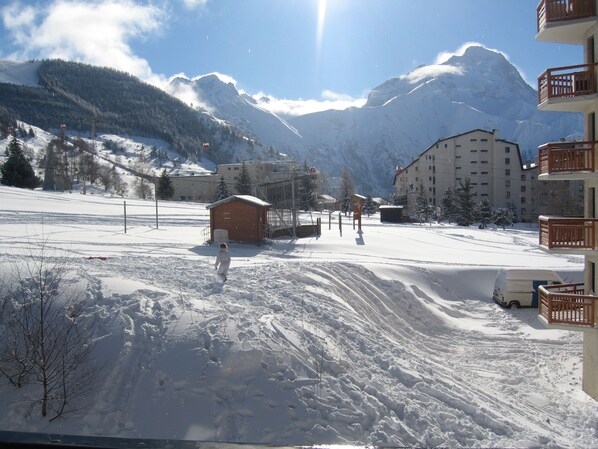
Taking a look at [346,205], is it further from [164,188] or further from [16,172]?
[16,172]

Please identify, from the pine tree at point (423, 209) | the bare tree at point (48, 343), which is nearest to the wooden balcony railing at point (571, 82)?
the bare tree at point (48, 343)

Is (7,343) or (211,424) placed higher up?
(7,343)

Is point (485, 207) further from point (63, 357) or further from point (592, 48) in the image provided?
point (63, 357)

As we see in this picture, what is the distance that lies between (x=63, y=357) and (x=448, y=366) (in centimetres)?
1021

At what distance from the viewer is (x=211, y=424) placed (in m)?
7.86

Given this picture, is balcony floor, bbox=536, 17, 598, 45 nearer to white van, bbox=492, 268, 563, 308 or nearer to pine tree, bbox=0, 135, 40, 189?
Result: white van, bbox=492, 268, 563, 308

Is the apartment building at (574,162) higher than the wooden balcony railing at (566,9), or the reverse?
the wooden balcony railing at (566,9)

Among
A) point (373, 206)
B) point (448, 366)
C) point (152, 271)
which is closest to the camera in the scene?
point (448, 366)

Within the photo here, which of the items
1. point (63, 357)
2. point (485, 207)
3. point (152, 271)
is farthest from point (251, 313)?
point (485, 207)

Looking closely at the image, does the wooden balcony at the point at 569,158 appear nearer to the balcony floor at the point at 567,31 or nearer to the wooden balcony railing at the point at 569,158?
the wooden balcony railing at the point at 569,158

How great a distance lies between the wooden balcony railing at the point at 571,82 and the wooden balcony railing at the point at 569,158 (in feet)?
4.50

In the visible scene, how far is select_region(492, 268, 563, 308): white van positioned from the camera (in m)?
20.6

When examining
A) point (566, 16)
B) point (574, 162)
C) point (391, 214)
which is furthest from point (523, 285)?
point (391, 214)

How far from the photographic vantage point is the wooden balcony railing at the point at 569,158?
11.7 m
